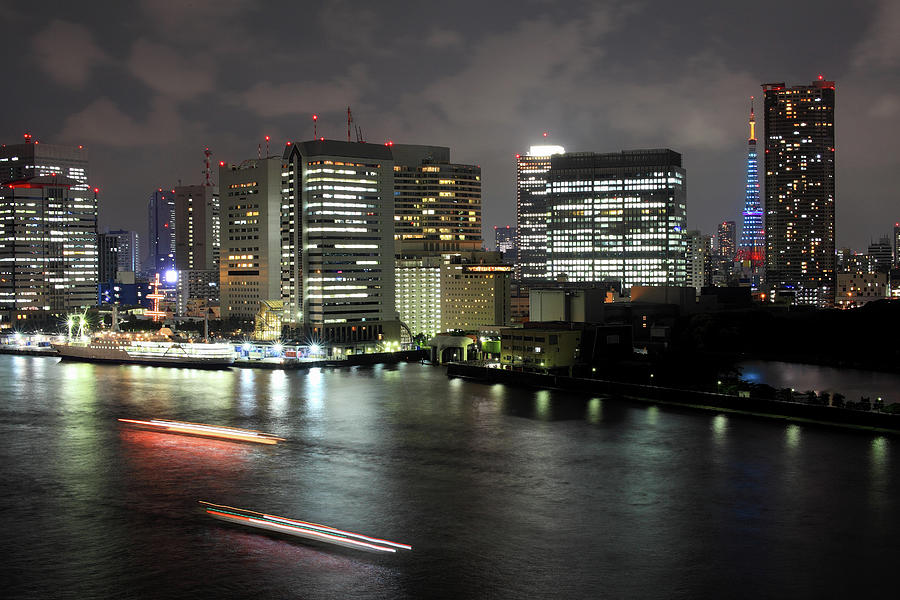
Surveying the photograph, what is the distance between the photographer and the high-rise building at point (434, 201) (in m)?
52.1

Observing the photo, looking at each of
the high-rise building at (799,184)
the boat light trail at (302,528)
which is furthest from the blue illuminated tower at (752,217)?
the boat light trail at (302,528)

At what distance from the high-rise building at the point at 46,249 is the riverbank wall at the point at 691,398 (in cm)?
3361

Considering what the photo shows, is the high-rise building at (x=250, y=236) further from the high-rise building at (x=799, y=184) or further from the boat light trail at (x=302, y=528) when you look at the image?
the high-rise building at (x=799, y=184)

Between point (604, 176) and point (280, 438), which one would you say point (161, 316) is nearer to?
point (604, 176)

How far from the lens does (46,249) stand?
5338 cm

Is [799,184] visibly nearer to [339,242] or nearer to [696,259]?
[696,259]

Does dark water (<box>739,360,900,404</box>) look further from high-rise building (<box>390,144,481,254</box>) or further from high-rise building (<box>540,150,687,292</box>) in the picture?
high-rise building (<box>390,144,481,254</box>)

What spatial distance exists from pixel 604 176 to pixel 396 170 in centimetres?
1272

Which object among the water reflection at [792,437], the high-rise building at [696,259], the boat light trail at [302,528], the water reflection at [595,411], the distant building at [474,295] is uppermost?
the high-rise building at [696,259]

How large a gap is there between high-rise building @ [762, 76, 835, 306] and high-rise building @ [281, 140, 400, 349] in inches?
1749

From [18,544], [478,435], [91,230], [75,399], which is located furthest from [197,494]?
→ [91,230]

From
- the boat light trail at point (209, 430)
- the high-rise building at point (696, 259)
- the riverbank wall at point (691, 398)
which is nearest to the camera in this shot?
the boat light trail at point (209, 430)

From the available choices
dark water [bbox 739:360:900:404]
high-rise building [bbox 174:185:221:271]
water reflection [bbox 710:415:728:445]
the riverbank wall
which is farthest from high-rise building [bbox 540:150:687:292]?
high-rise building [bbox 174:185:221:271]

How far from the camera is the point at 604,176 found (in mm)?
51750
